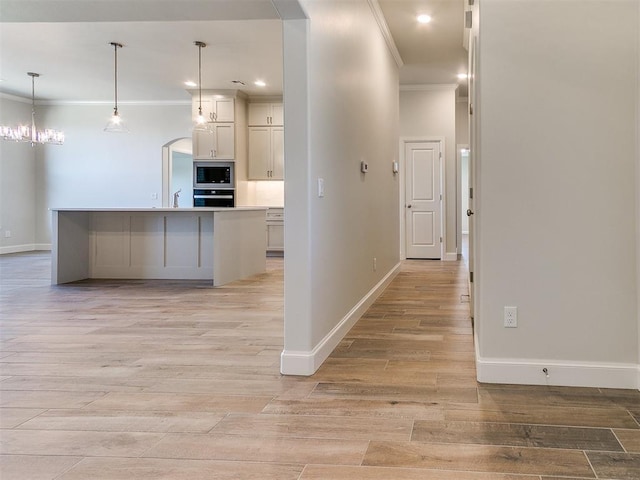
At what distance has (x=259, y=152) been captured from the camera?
10094mm

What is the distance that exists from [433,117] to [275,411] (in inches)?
301

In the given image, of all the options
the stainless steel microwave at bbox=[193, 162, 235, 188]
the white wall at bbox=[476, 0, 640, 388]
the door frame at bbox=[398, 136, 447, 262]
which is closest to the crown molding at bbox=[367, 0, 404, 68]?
the door frame at bbox=[398, 136, 447, 262]

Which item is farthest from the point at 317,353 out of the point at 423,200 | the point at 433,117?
the point at 433,117

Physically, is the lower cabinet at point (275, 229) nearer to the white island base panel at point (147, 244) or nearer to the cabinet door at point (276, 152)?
the cabinet door at point (276, 152)

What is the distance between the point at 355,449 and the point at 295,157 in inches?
60.8

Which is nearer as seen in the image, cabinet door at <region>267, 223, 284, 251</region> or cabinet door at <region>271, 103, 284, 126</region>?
cabinet door at <region>271, 103, 284, 126</region>

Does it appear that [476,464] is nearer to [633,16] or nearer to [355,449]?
[355,449]

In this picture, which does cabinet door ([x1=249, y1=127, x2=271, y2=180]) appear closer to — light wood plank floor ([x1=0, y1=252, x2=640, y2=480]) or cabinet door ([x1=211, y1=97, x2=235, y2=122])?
cabinet door ([x1=211, y1=97, x2=235, y2=122])

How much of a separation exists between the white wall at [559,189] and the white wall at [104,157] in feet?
28.0

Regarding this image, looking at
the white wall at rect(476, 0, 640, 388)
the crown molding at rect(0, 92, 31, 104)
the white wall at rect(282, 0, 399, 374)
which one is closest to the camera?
the white wall at rect(476, 0, 640, 388)

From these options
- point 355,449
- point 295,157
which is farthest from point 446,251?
point 355,449

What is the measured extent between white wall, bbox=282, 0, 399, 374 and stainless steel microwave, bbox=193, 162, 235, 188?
190 inches

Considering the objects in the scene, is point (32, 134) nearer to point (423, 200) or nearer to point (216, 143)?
point (216, 143)

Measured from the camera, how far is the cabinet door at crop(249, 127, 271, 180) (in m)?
10.1
